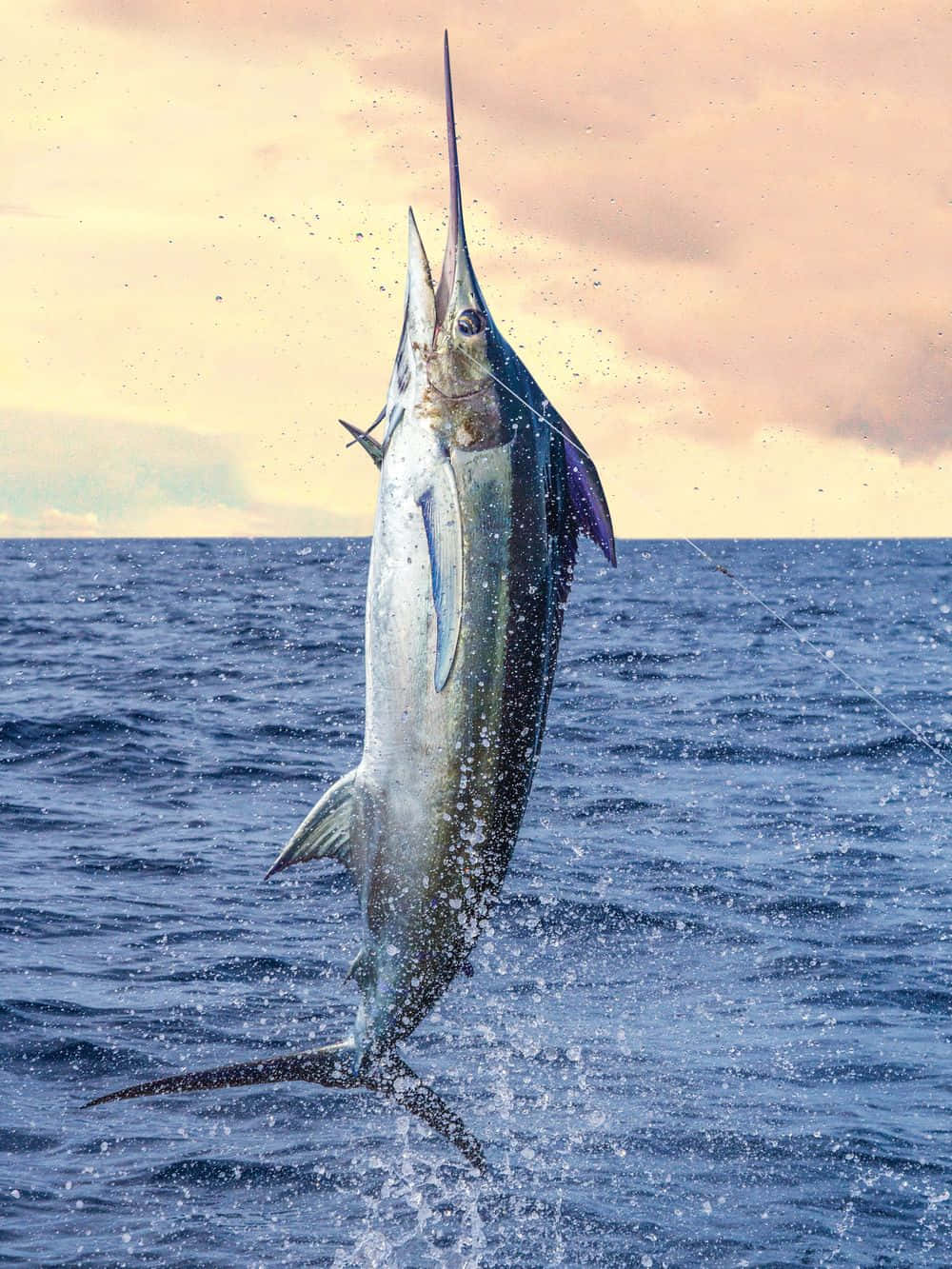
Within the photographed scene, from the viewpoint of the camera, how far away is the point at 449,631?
399 cm

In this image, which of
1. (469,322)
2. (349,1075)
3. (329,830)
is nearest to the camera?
(469,322)

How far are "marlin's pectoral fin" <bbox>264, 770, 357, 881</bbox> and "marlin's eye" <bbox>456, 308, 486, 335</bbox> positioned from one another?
132 cm

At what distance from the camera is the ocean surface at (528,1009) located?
22.2ft

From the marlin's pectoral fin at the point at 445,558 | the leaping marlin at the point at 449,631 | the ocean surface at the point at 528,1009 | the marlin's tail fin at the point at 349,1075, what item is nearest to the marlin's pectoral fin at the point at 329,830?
the leaping marlin at the point at 449,631

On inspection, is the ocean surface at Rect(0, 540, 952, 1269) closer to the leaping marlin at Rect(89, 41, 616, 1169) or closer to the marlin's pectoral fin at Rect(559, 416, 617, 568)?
the leaping marlin at Rect(89, 41, 616, 1169)

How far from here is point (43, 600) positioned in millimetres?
46719

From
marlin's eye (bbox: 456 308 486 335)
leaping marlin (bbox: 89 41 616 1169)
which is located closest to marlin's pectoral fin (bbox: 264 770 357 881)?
leaping marlin (bbox: 89 41 616 1169)

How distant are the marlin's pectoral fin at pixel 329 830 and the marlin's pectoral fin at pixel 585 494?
1.00 metres

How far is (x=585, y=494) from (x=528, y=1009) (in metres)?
5.73

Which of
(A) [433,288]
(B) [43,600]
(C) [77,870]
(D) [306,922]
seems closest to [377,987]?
(A) [433,288]

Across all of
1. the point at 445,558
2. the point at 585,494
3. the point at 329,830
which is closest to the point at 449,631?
the point at 445,558

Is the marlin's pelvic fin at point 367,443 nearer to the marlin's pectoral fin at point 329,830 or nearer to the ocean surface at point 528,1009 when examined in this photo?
the marlin's pectoral fin at point 329,830

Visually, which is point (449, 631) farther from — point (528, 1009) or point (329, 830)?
point (528, 1009)

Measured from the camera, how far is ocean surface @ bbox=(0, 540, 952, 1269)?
6758mm
